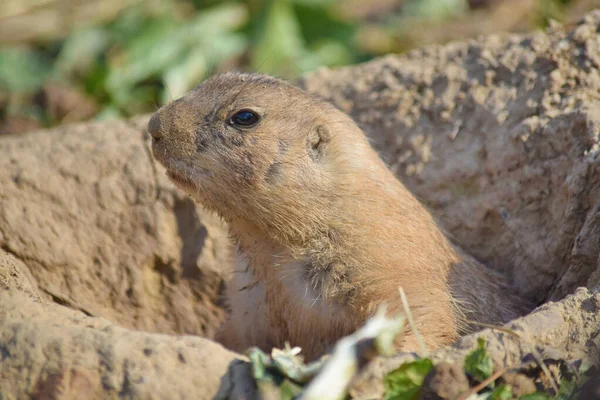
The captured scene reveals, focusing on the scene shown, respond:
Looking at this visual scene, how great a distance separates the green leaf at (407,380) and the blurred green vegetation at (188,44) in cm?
570

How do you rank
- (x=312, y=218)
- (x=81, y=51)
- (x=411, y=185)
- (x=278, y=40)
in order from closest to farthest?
(x=312, y=218) → (x=411, y=185) → (x=278, y=40) → (x=81, y=51)

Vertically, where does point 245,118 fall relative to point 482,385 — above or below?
above

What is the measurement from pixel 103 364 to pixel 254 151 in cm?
158

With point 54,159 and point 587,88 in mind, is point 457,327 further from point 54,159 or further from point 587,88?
point 54,159

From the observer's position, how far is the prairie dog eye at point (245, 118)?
453 centimetres

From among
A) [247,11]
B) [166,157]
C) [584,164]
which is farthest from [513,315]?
[247,11]

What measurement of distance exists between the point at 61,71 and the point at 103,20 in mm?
1093

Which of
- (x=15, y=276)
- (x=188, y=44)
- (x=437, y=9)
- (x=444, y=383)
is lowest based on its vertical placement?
(x=15, y=276)

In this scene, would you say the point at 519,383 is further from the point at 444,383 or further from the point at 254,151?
the point at 254,151

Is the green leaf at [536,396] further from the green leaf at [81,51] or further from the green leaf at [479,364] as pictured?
the green leaf at [81,51]

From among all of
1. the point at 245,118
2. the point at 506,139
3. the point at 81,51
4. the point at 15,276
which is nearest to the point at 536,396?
the point at 245,118

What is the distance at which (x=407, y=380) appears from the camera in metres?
3.19

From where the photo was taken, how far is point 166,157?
14.5ft

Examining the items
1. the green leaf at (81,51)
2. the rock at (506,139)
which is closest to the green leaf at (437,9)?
the rock at (506,139)
